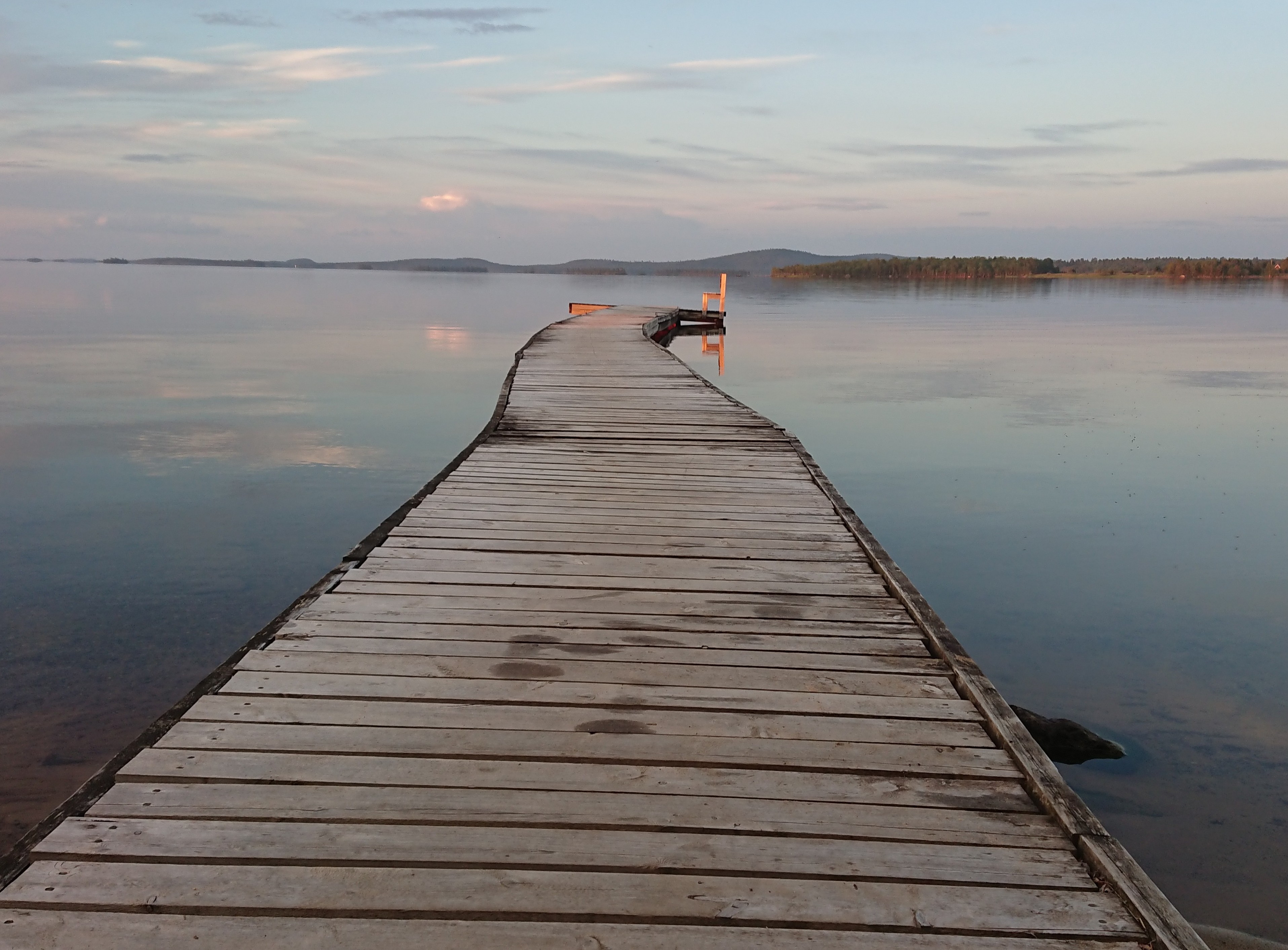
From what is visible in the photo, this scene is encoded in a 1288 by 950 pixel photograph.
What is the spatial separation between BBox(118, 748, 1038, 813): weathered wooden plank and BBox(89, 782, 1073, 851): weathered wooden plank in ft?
0.08

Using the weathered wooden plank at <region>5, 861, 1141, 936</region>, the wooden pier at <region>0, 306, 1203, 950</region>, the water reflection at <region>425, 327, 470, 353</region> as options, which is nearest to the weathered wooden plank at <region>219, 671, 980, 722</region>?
the wooden pier at <region>0, 306, 1203, 950</region>

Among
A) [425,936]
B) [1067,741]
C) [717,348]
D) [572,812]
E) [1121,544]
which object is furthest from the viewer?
[717,348]

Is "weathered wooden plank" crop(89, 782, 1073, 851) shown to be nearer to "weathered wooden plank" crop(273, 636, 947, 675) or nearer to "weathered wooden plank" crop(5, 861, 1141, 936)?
"weathered wooden plank" crop(5, 861, 1141, 936)

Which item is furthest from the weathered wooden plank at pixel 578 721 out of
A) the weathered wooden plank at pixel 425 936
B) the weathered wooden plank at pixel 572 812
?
the weathered wooden plank at pixel 425 936

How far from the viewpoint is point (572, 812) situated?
2.56 meters

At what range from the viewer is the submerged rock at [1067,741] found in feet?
16.7

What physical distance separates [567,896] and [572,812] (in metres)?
0.33

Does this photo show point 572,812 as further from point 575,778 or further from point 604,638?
point 604,638

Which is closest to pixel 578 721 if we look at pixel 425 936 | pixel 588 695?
pixel 588 695

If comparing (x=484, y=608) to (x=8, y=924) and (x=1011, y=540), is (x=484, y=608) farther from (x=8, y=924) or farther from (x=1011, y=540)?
(x=1011, y=540)

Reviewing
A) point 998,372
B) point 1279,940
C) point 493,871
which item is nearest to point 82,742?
point 493,871

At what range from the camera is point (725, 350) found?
27.8 metres

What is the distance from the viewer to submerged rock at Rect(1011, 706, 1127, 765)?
5.09 meters

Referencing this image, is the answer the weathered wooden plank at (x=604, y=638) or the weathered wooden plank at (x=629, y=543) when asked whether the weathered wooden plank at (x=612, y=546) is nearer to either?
the weathered wooden plank at (x=629, y=543)
